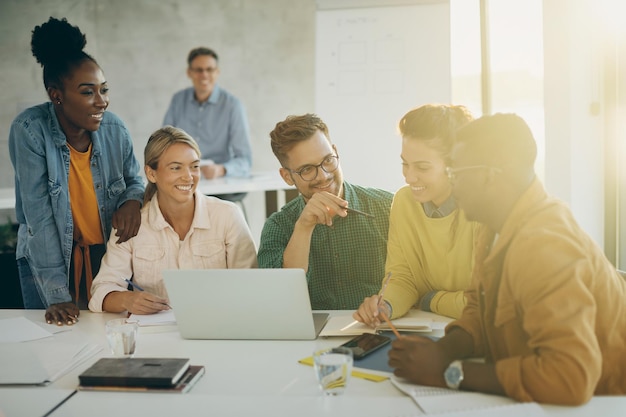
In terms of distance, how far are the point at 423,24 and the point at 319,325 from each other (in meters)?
2.84

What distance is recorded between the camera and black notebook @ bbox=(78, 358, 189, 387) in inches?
52.9

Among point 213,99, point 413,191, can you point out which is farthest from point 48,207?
point 213,99

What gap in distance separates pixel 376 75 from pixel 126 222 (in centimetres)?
236

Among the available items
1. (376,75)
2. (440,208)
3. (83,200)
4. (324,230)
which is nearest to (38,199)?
(83,200)

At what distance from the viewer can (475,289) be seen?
59.1 inches

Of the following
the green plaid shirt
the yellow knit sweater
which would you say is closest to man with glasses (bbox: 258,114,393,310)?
the green plaid shirt

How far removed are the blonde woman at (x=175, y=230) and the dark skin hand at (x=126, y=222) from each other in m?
0.02

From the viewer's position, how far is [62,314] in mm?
1967

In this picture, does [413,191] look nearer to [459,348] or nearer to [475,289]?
[475,289]

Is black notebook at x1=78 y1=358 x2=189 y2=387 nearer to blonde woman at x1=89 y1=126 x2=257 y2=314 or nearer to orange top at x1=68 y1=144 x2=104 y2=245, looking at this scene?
blonde woman at x1=89 y1=126 x2=257 y2=314

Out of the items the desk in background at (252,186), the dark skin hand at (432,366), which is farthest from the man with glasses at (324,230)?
the desk in background at (252,186)

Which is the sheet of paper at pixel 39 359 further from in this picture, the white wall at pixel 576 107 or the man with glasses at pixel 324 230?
the white wall at pixel 576 107

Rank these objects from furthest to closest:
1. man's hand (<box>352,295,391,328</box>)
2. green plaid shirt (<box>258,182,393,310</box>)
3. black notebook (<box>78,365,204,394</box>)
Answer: green plaid shirt (<box>258,182,393,310</box>) → man's hand (<box>352,295,391,328</box>) → black notebook (<box>78,365,204,394</box>)

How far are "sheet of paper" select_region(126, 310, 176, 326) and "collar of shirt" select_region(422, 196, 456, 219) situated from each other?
0.82m
